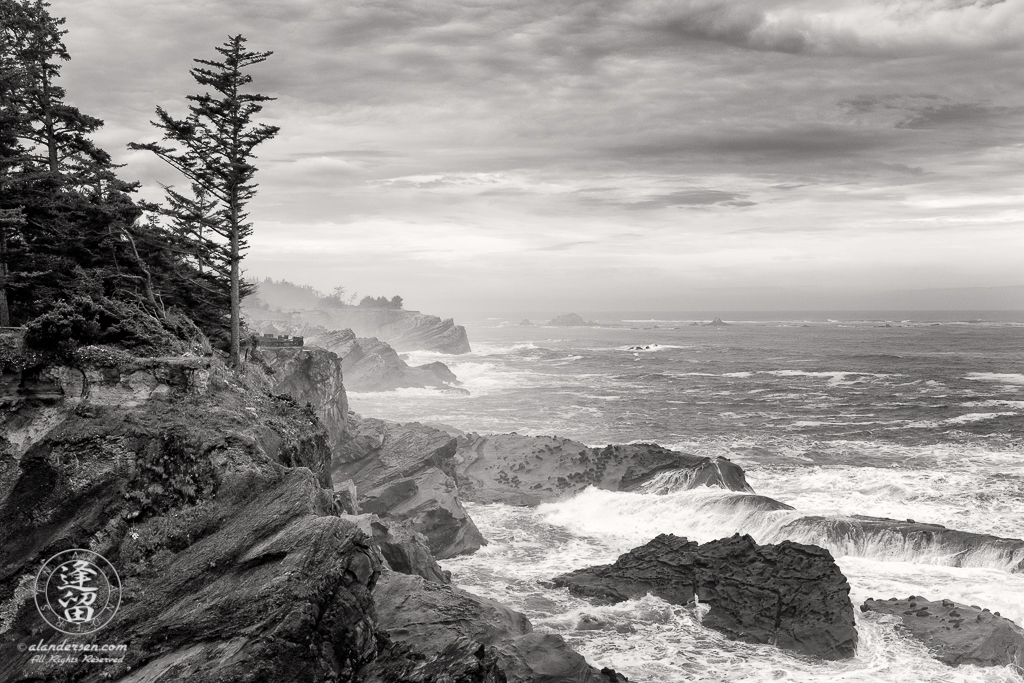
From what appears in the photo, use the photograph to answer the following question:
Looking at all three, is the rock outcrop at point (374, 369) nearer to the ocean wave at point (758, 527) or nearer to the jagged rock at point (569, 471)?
the jagged rock at point (569, 471)

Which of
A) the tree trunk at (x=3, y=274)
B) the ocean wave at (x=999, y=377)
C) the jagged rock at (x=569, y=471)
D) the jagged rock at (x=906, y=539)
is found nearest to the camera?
the tree trunk at (x=3, y=274)

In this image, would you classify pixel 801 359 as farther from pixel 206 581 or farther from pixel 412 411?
pixel 206 581

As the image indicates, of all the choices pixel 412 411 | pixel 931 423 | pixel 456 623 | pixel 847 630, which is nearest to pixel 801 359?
pixel 931 423

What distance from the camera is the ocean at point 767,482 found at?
60.8 ft

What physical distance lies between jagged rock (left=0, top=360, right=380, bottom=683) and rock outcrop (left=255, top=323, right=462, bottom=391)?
56.0 meters

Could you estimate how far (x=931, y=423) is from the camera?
158 feet

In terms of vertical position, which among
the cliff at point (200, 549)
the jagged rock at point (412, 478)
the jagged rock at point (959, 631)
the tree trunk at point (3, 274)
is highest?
the tree trunk at point (3, 274)

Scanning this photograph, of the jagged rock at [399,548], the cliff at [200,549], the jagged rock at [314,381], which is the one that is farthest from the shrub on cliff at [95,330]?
the jagged rock at [314,381]

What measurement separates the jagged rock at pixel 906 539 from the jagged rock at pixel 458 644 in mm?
13088

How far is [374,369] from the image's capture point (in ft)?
233

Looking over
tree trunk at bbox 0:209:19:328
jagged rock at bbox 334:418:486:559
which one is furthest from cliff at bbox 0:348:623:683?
jagged rock at bbox 334:418:486:559

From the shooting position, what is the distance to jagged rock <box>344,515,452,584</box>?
1880 centimetres

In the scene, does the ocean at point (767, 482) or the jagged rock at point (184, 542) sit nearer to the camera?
the jagged rock at point (184, 542)

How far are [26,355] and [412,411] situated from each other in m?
44.9
